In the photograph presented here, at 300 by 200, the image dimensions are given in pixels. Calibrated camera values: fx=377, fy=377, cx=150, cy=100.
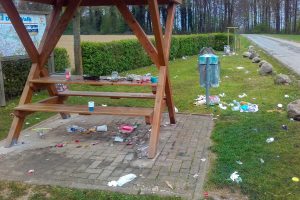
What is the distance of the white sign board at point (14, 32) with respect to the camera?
29.2ft

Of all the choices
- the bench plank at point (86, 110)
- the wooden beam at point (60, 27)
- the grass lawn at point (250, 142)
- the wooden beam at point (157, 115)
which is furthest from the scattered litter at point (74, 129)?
the wooden beam at point (157, 115)

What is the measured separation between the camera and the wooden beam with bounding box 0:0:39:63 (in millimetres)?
5422

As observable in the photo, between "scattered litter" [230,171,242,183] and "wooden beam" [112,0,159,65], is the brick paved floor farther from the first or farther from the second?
"wooden beam" [112,0,159,65]

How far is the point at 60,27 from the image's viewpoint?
6215 mm

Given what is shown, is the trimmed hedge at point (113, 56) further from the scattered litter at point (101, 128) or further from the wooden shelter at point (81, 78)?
the scattered litter at point (101, 128)

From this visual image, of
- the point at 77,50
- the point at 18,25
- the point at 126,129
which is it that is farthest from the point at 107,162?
the point at 77,50

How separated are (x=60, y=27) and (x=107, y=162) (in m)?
2.59

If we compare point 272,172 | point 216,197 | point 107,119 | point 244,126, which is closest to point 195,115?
point 244,126

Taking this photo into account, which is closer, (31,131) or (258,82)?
(31,131)

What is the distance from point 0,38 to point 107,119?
363 centimetres

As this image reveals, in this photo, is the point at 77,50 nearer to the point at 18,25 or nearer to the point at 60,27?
the point at 60,27

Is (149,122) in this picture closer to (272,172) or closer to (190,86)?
(272,172)

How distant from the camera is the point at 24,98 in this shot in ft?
19.1

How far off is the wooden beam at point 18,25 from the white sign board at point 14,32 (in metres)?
3.27
